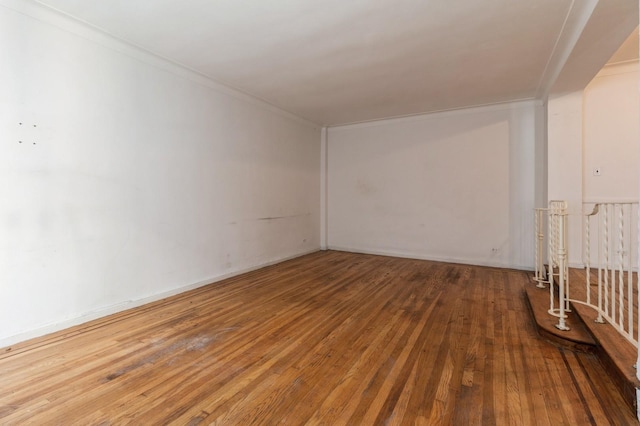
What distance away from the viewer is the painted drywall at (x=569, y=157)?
164 inches

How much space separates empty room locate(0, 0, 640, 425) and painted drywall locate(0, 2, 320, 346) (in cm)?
2

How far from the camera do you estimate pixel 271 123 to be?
541cm

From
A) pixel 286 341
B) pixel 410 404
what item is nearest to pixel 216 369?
pixel 286 341

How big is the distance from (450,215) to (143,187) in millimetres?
4978

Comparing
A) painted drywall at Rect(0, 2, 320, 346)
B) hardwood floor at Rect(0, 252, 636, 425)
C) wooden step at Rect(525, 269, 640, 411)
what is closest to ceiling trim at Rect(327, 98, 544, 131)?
painted drywall at Rect(0, 2, 320, 346)

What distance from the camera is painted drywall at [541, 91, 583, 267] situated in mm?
4176

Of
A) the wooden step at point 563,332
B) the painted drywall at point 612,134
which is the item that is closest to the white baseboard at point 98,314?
the wooden step at point 563,332

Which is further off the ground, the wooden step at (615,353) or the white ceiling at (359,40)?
the white ceiling at (359,40)

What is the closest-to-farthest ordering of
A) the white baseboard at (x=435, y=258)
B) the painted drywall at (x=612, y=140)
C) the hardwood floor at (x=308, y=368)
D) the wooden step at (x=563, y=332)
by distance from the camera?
the hardwood floor at (x=308, y=368)
the wooden step at (x=563, y=332)
the painted drywall at (x=612, y=140)
the white baseboard at (x=435, y=258)

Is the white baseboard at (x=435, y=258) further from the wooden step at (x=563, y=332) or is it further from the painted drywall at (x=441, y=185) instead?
the wooden step at (x=563, y=332)

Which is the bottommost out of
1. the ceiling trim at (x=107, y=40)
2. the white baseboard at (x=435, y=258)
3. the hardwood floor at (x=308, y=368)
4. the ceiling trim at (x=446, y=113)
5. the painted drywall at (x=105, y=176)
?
the hardwood floor at (x=308, y=368)

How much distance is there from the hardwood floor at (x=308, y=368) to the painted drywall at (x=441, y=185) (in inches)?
82.1

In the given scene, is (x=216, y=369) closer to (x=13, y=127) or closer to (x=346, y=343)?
(x=346, y=343)

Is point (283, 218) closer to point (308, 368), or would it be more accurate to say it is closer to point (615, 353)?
point (308, 368)
